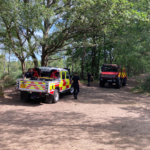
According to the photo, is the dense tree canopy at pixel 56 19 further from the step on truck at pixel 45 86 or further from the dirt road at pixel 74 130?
the dirt road at pixel 74 130

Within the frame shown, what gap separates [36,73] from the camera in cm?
1014

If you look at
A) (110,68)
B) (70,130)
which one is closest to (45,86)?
(70,130)

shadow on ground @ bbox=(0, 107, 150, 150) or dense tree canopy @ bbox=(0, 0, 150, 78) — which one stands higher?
dense tree canopy @ bbox=(0, 0, 150, 78)

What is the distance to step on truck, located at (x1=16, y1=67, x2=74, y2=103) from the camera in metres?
8.08

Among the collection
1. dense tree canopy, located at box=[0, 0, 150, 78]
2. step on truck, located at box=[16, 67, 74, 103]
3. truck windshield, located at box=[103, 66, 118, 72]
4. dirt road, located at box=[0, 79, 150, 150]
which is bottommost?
dirt road, located at box=[0, 79, 150, 150]

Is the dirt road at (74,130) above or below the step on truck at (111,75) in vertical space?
below

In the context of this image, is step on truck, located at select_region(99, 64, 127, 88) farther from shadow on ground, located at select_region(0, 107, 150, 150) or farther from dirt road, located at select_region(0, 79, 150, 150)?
shadow on ground, located at select_region(0, 107, 150, 150)

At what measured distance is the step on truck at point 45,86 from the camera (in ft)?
26.5

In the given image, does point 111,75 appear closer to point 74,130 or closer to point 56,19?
point 56,19

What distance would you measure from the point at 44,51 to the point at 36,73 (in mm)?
5043

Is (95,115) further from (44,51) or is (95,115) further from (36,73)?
(44,51)

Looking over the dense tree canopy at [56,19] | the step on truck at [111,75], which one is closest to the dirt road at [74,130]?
the dense tree canopy at [56,19]

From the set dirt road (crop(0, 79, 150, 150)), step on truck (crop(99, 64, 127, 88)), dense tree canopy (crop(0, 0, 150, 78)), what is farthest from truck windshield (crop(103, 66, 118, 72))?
dirt road (crop(0, 79, 150, 150))

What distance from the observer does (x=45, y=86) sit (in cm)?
800
